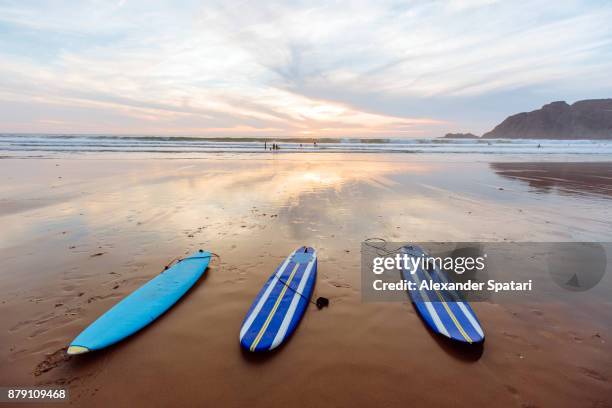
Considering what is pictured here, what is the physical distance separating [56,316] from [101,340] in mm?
1151

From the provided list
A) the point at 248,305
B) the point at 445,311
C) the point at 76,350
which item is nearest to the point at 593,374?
the point at 445,311

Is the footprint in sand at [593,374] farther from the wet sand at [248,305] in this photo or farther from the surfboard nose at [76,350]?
the surfboard nose at [76,350]

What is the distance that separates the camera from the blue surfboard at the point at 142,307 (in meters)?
3.22

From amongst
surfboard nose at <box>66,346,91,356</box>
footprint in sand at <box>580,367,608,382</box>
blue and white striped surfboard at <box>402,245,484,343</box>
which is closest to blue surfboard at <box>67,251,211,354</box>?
surfboard nose at <box>66,346,91,356</box>

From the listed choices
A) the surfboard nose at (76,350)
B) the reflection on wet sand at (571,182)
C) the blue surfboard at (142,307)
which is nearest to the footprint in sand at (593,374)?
the blue surfboard at (142,307)

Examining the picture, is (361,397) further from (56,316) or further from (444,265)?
(56,316)

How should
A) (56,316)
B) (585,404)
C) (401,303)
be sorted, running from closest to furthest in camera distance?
(585,404), (56,316), (401,303)

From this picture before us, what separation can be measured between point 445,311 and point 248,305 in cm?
295

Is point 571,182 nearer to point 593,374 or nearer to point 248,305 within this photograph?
point 593,374

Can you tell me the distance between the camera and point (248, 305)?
4.09m

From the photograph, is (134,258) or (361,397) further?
(134,258)

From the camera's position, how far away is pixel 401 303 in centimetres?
425

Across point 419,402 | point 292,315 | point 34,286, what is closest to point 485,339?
point 419,402

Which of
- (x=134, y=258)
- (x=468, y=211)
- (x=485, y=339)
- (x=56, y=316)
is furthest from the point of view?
(x=468, y=211)
